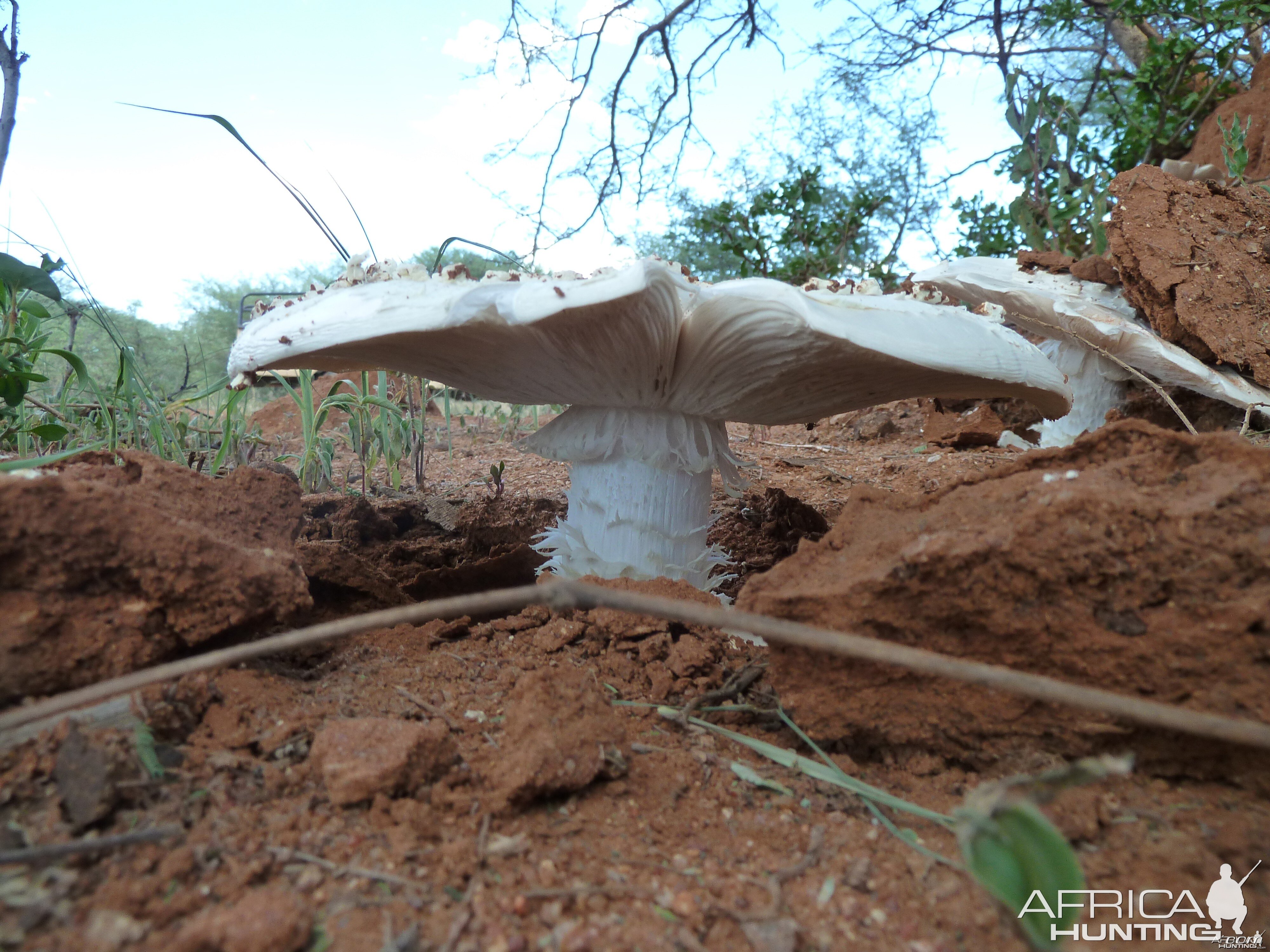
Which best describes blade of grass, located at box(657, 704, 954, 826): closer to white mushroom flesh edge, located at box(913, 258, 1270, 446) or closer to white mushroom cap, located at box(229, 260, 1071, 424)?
white mushroom cap, located at box(229, 260, 1071, 424)

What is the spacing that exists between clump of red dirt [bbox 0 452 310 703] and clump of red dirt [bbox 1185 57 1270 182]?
6.26m

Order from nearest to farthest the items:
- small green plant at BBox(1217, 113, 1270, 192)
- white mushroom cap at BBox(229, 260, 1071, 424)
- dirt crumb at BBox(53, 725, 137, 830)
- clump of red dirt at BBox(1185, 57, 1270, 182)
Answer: dirt crumb at BBox(53, 725, 137, 830) → white mushroom cap at BBox(229, 260, 1071, 424) → small green plant at BBox(1217, 113, 1270, 192) → clump of red dirt at BBox(1185, 57, 1270, 182)

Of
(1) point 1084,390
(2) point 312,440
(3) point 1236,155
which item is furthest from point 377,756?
(3) point 1236,155

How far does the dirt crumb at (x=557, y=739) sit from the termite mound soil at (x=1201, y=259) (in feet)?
10.9

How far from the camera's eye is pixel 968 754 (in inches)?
49.0

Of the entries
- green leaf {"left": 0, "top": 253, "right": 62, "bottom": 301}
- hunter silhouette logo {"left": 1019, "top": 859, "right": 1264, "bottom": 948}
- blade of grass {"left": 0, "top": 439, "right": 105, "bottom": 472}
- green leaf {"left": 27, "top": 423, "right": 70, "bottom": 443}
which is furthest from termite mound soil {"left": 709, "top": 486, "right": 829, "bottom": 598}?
green leaf {"left": 0, "top": 253, "right": 62, "bottom": 301}

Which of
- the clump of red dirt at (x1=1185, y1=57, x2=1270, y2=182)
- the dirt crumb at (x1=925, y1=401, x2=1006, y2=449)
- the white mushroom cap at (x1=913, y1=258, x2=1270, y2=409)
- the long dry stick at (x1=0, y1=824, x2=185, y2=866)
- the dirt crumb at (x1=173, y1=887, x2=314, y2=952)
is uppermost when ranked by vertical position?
the clump of red dirt at (x1=1185, y1=57, x2=1270, y2=182)

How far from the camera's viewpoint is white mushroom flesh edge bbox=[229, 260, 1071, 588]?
1.50 m

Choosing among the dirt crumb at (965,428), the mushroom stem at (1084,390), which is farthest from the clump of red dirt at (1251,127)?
the dirt crumb at (965,428)

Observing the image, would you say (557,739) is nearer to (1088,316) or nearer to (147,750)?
(147,750)

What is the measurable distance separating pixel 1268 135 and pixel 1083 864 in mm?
6153

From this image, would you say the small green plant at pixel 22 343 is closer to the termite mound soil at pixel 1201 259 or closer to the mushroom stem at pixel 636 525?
the mushroom stem at pixel 636 525

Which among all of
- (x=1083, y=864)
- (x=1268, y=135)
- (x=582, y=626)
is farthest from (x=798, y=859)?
(x=1268, y=135)

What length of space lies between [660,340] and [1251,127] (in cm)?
579
